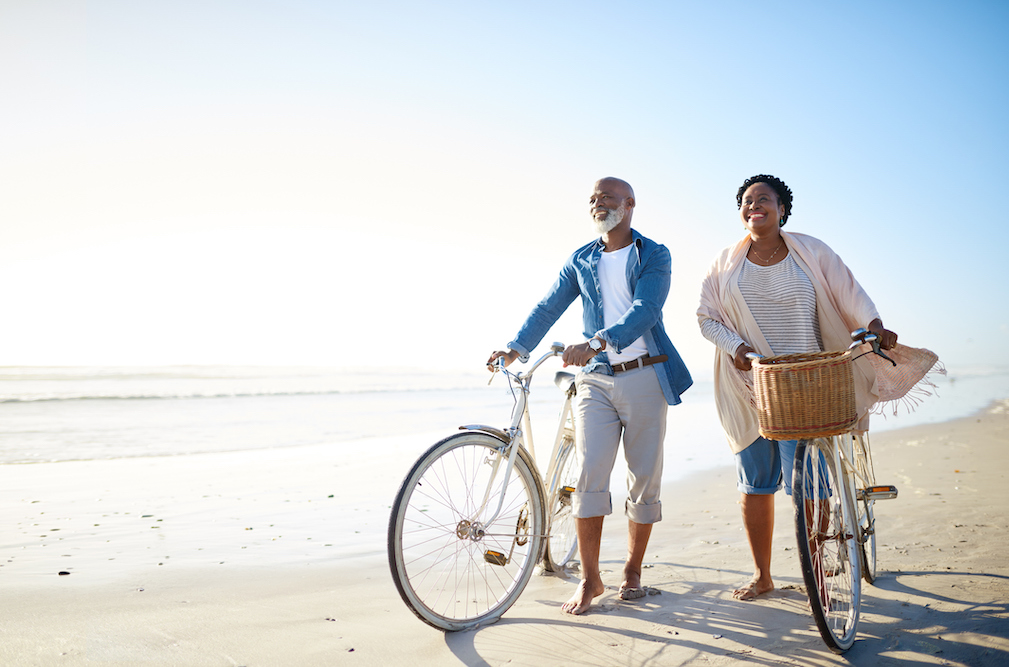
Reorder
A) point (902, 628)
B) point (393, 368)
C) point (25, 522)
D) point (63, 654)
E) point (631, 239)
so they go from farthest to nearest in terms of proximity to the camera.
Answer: point (393, 368) → point (25, 522) → point (631, 239) → point (902, 628) → point (63, 654)

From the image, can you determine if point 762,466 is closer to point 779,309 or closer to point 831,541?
point 831,541

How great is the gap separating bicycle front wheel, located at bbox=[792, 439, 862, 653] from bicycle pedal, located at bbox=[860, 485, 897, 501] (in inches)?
11.3

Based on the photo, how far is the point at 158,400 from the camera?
639 inches

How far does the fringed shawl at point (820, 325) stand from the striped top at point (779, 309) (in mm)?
35

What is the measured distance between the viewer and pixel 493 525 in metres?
3.03

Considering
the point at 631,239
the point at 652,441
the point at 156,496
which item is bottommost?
the point at 156,496

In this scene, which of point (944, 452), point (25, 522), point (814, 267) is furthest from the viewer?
point (944, 452)

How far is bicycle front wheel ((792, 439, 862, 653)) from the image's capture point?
2391mm

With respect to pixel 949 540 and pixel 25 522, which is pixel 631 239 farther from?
pixel 25 522

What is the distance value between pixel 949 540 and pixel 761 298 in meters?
2.24

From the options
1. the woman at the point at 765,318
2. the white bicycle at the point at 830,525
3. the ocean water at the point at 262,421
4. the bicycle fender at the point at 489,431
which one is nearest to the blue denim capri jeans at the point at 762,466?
the woman at the point at 765,318

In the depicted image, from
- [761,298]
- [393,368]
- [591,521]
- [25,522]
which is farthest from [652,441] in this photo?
[393,368]

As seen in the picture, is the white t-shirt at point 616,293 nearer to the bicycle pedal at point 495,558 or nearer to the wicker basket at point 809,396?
the wicker basket at point 809,396

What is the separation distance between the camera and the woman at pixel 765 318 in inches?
117
